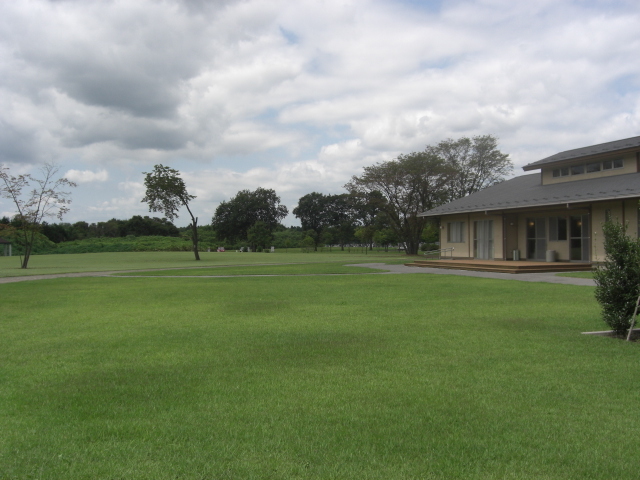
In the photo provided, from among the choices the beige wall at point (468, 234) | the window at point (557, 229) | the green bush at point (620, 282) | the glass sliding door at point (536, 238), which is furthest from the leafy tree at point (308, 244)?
the green bush at point (620, 282)

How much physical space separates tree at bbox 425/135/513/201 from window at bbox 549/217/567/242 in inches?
1133

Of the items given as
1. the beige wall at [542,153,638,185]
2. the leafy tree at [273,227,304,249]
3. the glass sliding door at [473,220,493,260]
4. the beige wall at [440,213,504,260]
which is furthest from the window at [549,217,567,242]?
the leafy tree at [273,227,304,249]

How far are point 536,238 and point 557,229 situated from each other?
123cm

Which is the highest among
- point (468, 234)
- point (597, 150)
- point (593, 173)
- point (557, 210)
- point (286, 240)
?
point (597, 150)

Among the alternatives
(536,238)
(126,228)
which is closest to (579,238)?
(536,238)

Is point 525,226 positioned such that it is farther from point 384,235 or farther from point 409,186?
point 384,235

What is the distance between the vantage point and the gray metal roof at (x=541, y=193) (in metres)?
19.8

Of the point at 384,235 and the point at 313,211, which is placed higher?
the point at 313,211

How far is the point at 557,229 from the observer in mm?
22984

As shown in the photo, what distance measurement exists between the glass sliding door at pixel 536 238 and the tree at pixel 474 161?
91.2 ft

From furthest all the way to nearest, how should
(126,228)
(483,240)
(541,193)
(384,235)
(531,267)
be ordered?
(126,228)
(384,235)
(483,240)
(541,193)
(531,267)

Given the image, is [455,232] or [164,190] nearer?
[455,232]

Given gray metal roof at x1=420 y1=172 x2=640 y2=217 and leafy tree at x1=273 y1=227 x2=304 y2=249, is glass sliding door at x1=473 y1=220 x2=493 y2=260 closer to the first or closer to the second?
gray metal roof at x1=420 y1=172 x2=640 y2=217

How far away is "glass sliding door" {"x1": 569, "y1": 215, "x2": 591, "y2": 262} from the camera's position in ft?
70.9
